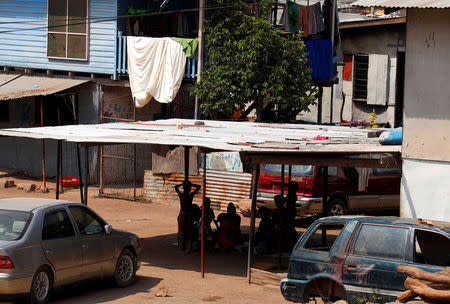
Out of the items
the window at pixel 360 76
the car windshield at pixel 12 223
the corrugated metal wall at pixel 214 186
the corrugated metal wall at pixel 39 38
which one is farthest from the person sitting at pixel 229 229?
the window at pixel 360 76

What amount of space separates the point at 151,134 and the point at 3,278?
5.47 meters

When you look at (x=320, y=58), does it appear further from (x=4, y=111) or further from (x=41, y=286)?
(x=41, y=286)

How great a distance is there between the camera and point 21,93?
2366cm

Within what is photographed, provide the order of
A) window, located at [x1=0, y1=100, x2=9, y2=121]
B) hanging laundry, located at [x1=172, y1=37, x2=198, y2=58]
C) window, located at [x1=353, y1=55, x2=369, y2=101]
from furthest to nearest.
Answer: window, located at [x1=353, y1=55, x2=369, y2=101], window, located at [x1=0, y1=100, x2=9, y2=121], hanging laundry, located at [x1=172, y1=37, x2=198, y2=58]

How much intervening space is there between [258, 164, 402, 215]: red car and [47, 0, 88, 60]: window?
31.5ft

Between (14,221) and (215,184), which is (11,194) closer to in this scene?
(215,184)

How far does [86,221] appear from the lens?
38.1 ft

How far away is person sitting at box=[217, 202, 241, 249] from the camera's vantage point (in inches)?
616

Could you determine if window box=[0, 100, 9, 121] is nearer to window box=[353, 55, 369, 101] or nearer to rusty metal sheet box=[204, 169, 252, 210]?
rusty metal sheet box=[204, 169, 252, 210]

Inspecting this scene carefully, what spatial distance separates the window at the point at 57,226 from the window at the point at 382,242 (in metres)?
4.18

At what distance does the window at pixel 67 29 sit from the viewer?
2525 cm

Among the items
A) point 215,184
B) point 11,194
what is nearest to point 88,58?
point 11,194

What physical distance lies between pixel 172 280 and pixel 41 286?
3.30 metres

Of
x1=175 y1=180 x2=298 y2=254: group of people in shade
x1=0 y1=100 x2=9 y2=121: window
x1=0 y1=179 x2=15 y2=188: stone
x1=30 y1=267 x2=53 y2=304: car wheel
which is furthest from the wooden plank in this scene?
x1=0 y1=100 x2=9 y2=121: window
